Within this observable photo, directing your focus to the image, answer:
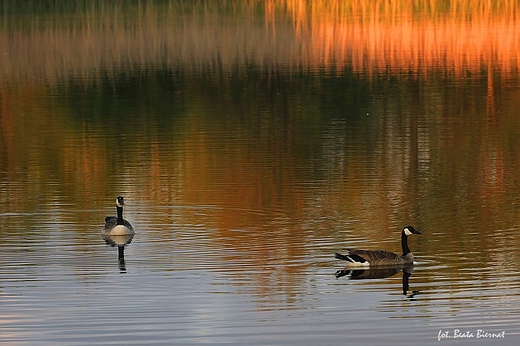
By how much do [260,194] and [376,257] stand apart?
6915 mm

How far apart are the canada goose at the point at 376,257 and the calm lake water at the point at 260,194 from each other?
0.71 ft

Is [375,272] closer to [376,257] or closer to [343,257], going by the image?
[376,257]

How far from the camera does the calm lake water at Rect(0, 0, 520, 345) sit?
16828 mm

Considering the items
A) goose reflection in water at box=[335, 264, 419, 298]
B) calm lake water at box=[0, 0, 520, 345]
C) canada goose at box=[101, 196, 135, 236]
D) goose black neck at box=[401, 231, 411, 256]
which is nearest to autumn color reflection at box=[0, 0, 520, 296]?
calm lake water at box=[0, 0, 520, 345]

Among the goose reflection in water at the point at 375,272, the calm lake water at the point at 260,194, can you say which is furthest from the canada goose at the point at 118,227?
the goose reflection in water at the point at 375,272

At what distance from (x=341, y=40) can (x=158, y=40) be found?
367 inches

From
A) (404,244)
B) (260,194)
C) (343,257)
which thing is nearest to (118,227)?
(343,257)

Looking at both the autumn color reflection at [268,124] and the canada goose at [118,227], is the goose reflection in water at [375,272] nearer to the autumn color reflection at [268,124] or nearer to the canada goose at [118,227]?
the autumn color reflection at [268,124]

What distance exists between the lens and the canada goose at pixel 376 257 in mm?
19391

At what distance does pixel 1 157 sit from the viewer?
34156 millimetres

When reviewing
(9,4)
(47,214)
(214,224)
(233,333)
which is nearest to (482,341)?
(233,333)

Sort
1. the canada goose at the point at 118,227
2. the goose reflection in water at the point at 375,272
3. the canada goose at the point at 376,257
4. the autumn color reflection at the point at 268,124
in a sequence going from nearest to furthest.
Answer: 1. the goose reflection in water at the point at 375,272
2. the canada goose at the point at 376,257
3. the canada goose at the point at 118,227
4. the autumn color reflection at the point at 268,124

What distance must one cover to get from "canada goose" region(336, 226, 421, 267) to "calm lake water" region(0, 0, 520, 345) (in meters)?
0.22

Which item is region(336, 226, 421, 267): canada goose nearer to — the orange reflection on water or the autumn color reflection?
the autumn color reflection
